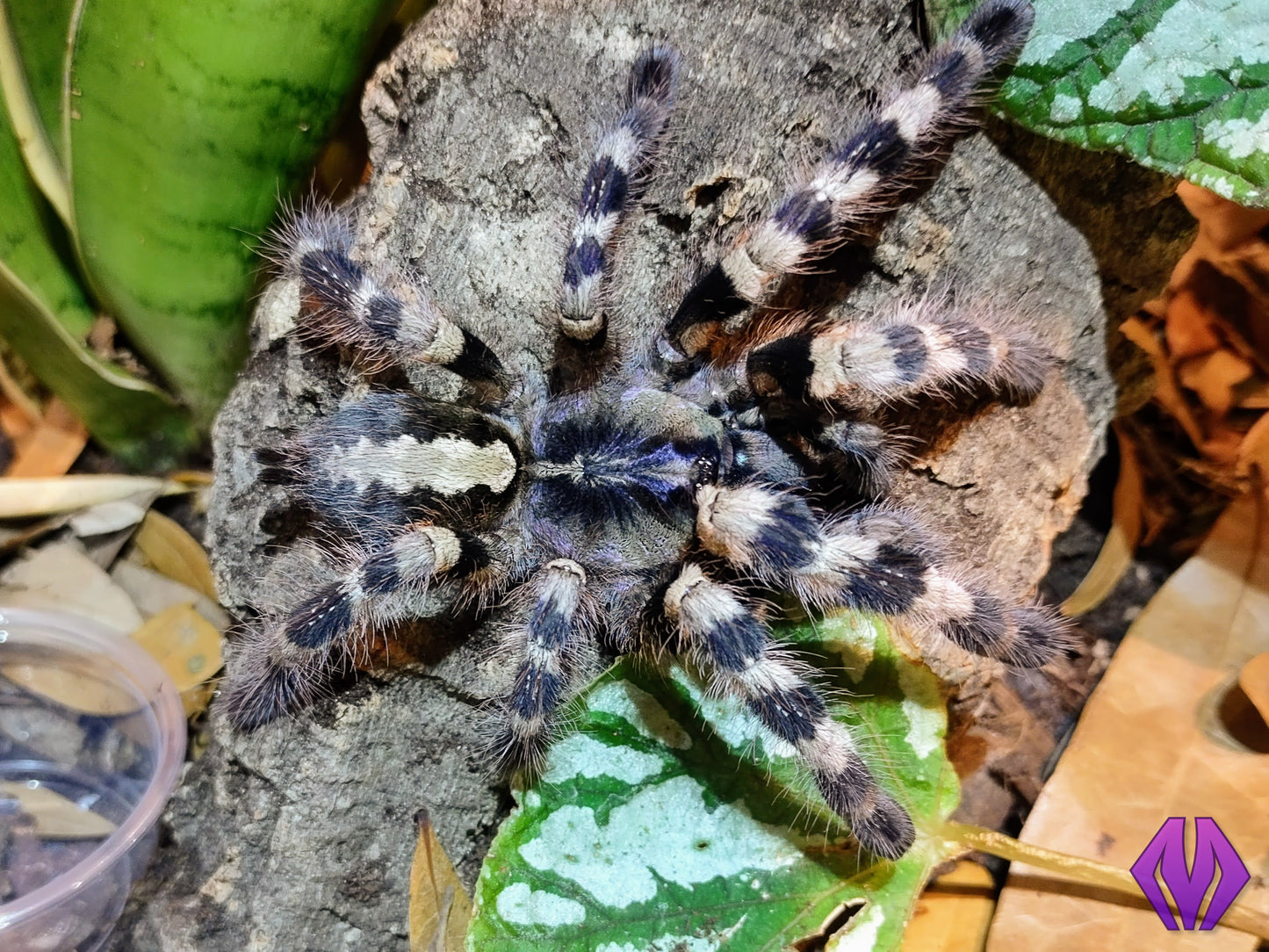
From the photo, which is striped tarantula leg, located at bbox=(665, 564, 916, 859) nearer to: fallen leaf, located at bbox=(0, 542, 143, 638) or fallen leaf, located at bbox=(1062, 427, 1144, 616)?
fallen leaf, located at bbox=(1062, 427, 1144, 616)

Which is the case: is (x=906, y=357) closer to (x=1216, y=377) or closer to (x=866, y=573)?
(x=866, y=573)

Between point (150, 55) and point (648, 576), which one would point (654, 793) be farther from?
point (150, 55)

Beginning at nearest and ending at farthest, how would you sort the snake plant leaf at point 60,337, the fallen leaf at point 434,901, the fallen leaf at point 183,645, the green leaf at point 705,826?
1. the green leaf at point 705,826
2. the fallen leaf at point 434,901
3. the snake plant leaf at point 60,337
4. the fallen leaf at point 183,645

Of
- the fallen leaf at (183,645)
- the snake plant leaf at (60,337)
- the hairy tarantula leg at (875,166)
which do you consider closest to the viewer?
the hairy tarantula leg at (875,166)

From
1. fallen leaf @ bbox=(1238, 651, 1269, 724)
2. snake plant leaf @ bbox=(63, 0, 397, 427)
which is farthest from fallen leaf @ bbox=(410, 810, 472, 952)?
fallen leaf @ bbox=(1238, 651, 1269, 724)

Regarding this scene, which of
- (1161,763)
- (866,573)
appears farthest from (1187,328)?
(866,573)

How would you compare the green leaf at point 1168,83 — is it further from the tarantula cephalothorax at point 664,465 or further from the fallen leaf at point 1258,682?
the fallen leaf at point 1258,682

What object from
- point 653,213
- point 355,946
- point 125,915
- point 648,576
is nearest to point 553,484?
point 648,576

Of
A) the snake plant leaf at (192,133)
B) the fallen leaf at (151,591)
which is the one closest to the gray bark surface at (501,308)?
the snake plant leaf at (192,133)
